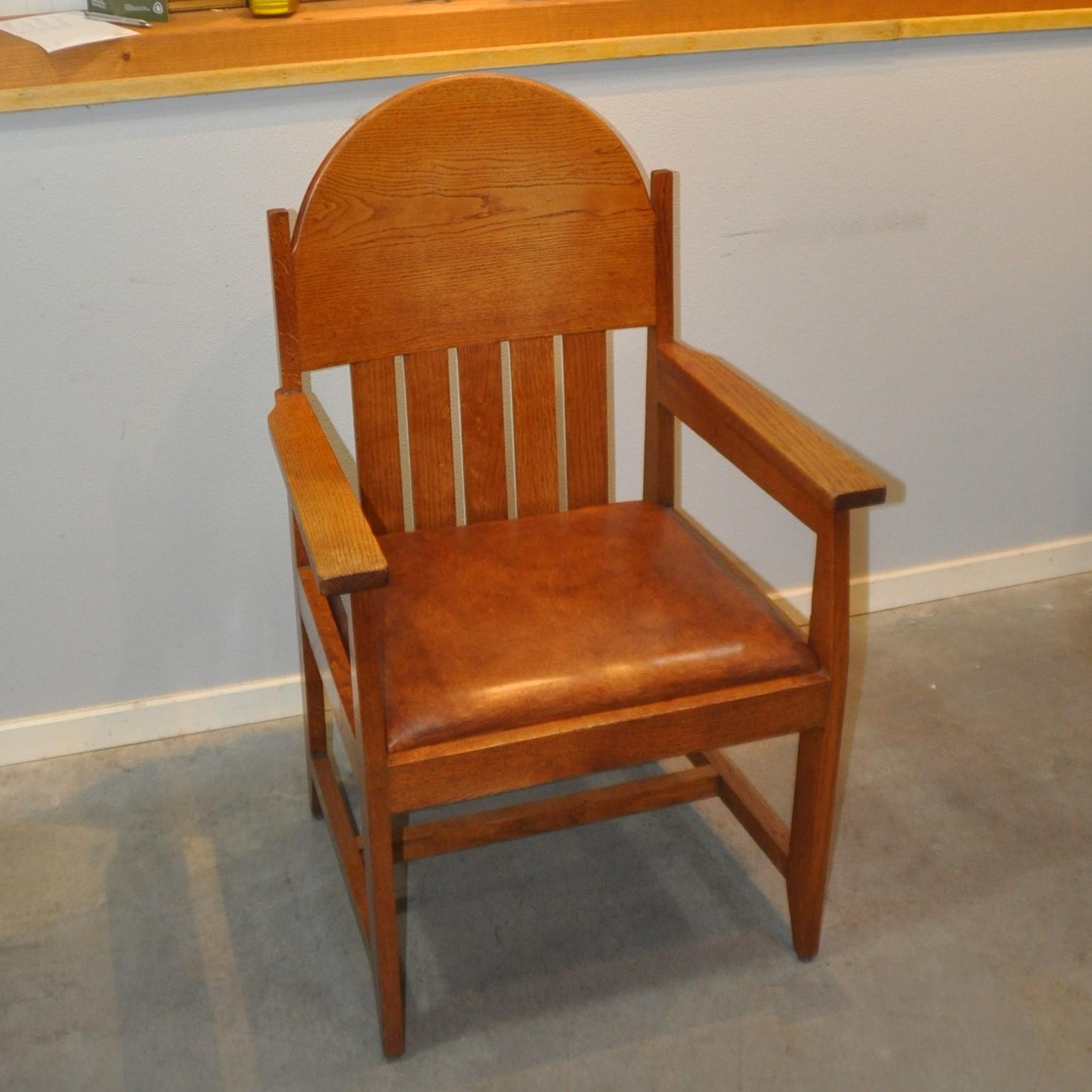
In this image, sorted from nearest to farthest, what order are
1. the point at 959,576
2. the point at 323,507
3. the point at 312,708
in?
the point at 323,507
the point at 312,708
the point at 959,576

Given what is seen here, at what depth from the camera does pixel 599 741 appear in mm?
1340

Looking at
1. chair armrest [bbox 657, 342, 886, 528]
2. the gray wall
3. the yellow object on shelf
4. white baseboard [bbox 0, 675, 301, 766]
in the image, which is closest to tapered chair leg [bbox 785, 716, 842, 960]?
chair armrest [bbox 657, 342, 886, 528]

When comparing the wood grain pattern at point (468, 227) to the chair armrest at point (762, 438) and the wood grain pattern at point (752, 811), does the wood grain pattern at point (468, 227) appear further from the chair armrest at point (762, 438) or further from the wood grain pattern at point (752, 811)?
the wood grain pattern at point (752, 811)

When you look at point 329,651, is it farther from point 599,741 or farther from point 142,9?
point 142,9

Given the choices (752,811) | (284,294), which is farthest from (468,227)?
(752,811)

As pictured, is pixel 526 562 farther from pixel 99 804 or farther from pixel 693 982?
pixel 99 804

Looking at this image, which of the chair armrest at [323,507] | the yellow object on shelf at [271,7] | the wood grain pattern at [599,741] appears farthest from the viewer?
the yellow object on shelf at [271,7]

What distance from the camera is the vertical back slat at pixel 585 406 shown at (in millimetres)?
1619

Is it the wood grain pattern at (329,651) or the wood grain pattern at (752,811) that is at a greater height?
the wood grain pattern at (329,651)

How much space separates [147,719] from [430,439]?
75 cm

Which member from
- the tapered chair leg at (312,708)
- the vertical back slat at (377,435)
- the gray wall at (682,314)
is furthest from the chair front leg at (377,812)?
the gray wall at (682,314)

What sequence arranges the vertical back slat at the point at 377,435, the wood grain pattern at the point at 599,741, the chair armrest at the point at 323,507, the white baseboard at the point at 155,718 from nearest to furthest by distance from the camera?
1. the chair armrest at the point at 323,507
2. the wood grain pattern at the point at 599,741
3. the vertical back slat at the point at 377,435
4. the white baseboard at the point at 155,718

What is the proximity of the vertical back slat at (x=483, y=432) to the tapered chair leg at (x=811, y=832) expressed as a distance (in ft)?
1.62

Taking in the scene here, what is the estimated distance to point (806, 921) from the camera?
156 centimetres
